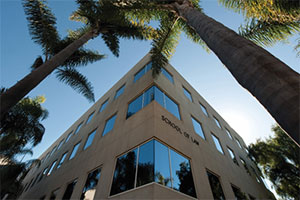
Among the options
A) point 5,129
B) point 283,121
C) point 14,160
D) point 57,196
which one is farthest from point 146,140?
point 14,160

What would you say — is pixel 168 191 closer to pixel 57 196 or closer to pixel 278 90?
pixel 278 90

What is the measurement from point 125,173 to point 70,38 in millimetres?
8569

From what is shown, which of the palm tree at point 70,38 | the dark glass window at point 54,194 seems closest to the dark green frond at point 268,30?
the palm tree at point 70,38

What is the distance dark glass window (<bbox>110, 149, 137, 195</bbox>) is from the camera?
5102 millimetres

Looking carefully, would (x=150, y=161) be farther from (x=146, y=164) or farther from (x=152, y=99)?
(x=152, y=99)

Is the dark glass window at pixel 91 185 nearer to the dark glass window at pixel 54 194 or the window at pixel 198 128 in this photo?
the dark glass window at pixel 54 194

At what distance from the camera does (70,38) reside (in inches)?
331

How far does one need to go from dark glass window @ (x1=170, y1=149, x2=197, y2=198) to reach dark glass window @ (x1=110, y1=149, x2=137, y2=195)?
1.59 meters

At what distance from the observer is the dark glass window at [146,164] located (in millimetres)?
4713

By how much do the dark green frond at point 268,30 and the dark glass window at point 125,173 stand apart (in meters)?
6.13

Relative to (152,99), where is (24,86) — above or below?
below

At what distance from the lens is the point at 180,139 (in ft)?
22.1

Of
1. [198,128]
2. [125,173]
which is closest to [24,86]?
[125,173]

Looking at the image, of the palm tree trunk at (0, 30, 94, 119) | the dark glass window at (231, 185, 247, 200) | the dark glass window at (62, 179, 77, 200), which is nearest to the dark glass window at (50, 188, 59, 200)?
the dark glass window at (62, 179, 77, 200)
